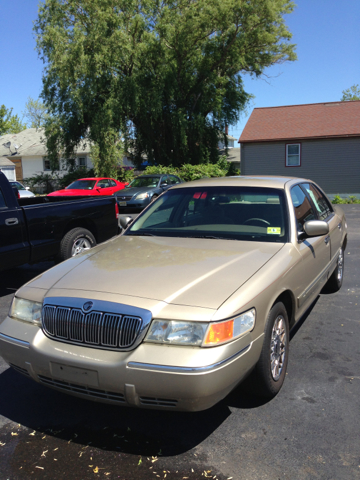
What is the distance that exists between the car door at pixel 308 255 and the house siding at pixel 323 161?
21861mm

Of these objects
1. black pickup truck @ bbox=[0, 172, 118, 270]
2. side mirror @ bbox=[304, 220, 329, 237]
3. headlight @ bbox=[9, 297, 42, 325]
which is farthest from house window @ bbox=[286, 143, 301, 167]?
headlight @ bbox=[9, 297, 42, 325]

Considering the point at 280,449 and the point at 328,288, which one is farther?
the point at 328,288

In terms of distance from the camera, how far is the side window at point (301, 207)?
14.2 ft

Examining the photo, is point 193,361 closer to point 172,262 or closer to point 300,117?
point 172,262

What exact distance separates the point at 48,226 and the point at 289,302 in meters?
4.27

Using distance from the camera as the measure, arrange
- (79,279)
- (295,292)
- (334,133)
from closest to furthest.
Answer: (79,279)
(295,292)
(334,133)

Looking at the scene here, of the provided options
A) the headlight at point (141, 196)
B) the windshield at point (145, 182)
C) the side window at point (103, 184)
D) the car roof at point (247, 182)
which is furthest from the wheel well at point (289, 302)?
the side window at point (103, 184)

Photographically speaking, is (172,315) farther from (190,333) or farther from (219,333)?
(219,333)

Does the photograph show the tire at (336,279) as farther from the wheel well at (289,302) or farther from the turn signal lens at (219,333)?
the turn signal lens at (219,333)

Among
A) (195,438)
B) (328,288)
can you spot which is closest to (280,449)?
(195,438)

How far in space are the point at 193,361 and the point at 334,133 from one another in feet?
82.6

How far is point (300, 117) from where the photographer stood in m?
27.5

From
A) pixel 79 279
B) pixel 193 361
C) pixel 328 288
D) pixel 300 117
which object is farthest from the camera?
pixel 300 117

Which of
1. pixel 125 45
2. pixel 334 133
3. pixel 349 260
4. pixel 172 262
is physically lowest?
pixel 349 260
